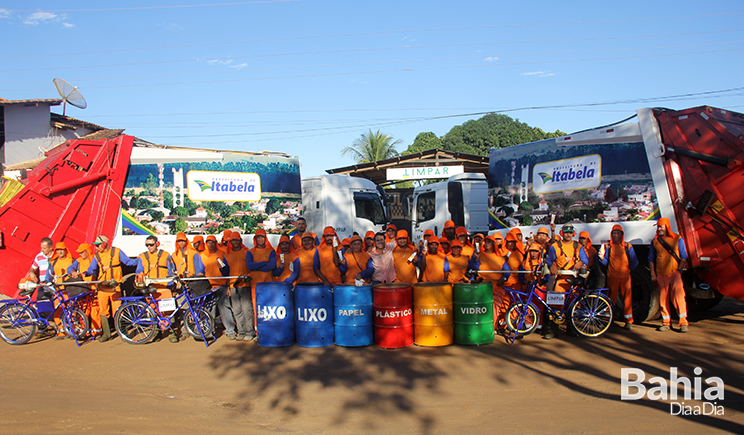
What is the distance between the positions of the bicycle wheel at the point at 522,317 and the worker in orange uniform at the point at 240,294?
4.04 metres

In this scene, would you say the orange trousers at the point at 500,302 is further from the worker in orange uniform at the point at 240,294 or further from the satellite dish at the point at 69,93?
the satellite dish at the point at 69,93

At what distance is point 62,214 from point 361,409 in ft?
24.3

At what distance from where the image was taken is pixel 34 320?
7922 mm

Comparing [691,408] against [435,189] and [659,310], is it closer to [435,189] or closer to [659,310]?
[659,310]

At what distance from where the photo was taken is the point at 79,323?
8.13m

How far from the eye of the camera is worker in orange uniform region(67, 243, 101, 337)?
8055 mm

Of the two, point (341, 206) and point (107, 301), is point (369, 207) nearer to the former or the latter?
point (341, 206)

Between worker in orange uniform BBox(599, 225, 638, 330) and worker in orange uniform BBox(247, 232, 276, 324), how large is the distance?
5303mm

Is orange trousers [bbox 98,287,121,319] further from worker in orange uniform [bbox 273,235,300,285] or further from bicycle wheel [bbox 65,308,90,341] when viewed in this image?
worker in orange uniform [bbox 273,235,300,285]

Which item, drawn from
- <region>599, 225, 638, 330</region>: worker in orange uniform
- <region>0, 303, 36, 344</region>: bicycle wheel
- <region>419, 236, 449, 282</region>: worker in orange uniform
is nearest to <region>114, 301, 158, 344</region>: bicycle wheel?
<region>0, 303, 36, 344</region>: bicycle wheel

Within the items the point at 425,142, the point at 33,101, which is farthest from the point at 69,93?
the point at 425,142

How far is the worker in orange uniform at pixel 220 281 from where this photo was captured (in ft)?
25.8

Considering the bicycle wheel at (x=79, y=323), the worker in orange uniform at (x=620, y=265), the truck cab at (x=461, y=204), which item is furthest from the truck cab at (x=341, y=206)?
the worker in orange uniform at (x=620, y=265)

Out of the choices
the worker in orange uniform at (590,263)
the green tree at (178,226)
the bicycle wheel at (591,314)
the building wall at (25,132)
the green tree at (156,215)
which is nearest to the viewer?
the bicycle wheel at (591,314)
